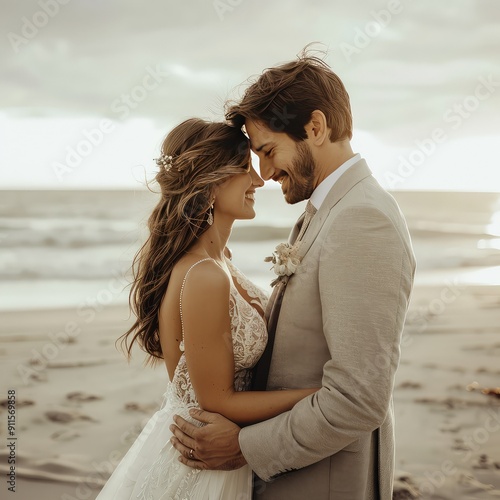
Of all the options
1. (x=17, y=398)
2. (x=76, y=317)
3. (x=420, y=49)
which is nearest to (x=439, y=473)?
(x=17, y=398)

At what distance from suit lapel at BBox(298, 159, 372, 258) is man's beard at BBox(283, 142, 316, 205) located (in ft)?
0.54

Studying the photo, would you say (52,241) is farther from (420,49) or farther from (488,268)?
(420,49)

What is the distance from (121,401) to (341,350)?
4.06 metres

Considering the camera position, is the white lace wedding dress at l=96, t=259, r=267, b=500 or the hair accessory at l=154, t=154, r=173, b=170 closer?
the white lace wedding dress at l=96, t=259, r=267, b=500

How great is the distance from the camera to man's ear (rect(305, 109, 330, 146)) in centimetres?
226

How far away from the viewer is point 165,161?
2.43 meters

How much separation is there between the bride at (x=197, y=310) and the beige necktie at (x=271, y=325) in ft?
0.13

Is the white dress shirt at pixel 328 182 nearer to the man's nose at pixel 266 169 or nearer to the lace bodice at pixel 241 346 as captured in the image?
the man's nose at pixel 266 169

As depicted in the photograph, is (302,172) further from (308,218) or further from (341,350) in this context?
(341,350)

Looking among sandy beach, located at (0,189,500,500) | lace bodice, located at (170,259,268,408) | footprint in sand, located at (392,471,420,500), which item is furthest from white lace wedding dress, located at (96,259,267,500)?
footprint in sand, located at (392,471,420,500)

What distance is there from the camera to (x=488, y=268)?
1316cm

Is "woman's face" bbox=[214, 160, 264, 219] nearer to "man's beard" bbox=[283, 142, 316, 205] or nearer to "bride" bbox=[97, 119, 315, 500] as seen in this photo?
"bride" bbox=[97, 119, 315, 500]

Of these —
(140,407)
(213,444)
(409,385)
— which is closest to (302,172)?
(213,444)

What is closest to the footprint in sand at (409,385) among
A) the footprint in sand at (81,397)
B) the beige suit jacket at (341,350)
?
the footprint in sand at (81,397)
